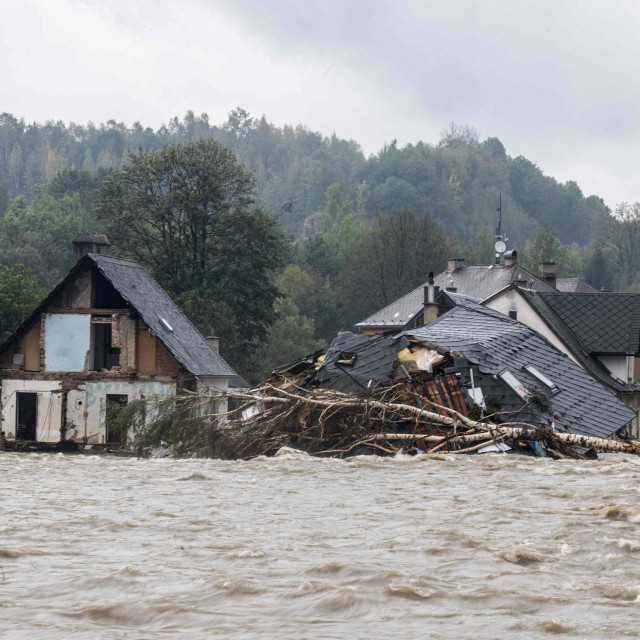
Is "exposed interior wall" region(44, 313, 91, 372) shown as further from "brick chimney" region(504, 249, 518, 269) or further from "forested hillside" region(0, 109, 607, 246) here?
"forested hillside" region(0, 109, 607, 246)

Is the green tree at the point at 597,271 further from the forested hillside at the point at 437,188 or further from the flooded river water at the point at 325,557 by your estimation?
the flooded river water at the point at 325,557

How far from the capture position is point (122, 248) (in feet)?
176

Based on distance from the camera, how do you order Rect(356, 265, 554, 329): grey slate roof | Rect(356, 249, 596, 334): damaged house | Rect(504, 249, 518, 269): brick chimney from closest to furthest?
Rect(356, 265, 554, 329): grey slate roof
Rect(356, 249, 596, 334): damaged house
Rect(504, 249, 518, 269): brick chimney

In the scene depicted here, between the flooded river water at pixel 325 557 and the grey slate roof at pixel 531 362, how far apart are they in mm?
5041

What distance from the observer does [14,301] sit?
4316cm

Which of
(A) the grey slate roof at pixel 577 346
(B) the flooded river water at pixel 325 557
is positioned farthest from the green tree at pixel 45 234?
(B) the flooded river water at pixel 325 557

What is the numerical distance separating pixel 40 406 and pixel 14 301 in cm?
956

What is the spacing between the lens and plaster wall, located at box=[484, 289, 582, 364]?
39.2m

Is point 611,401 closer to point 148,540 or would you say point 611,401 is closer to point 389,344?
point 389,344

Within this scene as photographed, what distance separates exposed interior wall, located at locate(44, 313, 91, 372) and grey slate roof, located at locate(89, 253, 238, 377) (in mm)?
1758

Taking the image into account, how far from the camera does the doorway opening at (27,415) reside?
34.8 meters

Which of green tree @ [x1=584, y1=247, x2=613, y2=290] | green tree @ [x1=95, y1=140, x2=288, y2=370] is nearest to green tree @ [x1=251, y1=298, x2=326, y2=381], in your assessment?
green tree @ [x1=95, y1=140, x2=288, y2=370]

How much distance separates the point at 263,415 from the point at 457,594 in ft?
42.6

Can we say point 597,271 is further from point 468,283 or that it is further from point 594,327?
A: point 594,327
